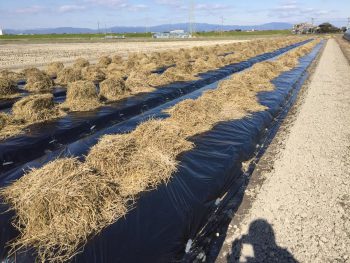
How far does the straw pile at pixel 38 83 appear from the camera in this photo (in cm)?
1564

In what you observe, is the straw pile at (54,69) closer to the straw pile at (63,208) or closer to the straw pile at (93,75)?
the straw pile at (93,75)

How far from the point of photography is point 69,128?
9.52 meters

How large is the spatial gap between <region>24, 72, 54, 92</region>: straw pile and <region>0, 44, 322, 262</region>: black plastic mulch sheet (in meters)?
8.19

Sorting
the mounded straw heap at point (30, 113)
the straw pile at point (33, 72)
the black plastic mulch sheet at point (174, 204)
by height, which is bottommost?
the black plastic mulch sheet at point (174, 204)

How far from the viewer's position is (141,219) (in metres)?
4.98

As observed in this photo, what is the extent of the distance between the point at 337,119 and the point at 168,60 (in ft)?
61.8

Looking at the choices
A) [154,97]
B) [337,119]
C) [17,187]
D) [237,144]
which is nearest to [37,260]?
[17,187]

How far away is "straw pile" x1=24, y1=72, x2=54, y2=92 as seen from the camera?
15645 mm

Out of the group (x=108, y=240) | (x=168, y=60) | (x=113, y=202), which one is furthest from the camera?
(x=168, y=60)

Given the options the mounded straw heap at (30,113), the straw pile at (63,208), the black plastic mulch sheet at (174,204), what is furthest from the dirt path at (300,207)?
the mounded straw heap at (30,113)

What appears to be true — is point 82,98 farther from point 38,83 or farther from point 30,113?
point 38,83

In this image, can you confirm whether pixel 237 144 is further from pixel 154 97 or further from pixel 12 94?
pixel 12 94

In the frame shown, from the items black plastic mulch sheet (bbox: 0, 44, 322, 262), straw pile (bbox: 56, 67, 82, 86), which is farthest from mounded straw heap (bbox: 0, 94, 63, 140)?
straw pile (bbox: 56, 67, 82, 86)

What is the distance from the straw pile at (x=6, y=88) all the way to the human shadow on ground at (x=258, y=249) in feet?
43.6
